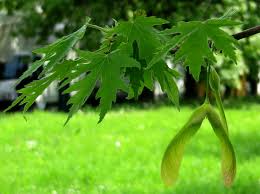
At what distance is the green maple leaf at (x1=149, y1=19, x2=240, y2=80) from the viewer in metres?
1.09

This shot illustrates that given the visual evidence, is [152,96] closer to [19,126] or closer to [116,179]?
[19,126]

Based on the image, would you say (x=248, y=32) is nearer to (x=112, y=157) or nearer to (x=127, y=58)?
(x=127, y=58)

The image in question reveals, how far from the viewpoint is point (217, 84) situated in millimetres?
1271

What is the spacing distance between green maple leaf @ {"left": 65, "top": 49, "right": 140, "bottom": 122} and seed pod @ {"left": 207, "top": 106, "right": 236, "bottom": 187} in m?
0.16

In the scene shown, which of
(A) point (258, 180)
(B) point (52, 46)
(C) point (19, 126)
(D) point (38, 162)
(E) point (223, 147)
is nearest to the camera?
(E) point (223, 147)

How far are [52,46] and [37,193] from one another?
5075mm

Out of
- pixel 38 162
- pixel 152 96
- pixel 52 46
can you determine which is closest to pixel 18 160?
pixel 38 162

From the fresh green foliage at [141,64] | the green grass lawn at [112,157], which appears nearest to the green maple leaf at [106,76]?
the fresh green foliage at [141,64]

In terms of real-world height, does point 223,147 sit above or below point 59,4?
above

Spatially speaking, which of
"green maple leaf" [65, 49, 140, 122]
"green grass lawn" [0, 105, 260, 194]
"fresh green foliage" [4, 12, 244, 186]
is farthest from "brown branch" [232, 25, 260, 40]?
"green grass lawn" [0, 105, 260, 194]

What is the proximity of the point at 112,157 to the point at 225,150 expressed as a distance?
278 inches

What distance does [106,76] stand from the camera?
1.16 meters

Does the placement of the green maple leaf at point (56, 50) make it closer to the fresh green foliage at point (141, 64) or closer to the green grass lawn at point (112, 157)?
the fresh green foliage at point (141, 64)

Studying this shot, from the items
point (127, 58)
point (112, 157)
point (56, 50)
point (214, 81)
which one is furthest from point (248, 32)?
point (112, 157)
